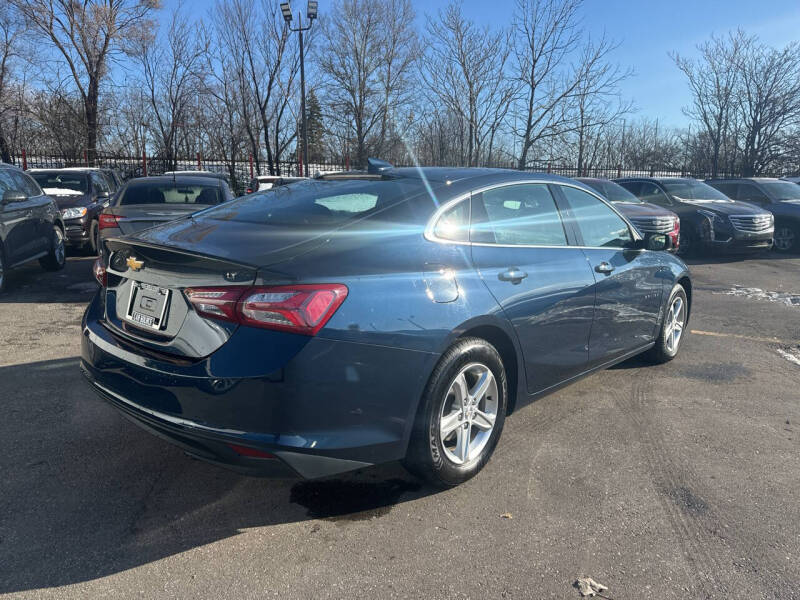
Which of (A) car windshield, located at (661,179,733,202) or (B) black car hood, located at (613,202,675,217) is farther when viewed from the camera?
(A) car windshield, located at (661,179,733,202)

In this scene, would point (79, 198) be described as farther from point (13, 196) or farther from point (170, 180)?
point (170, 180)

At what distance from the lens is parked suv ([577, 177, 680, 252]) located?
1095cm

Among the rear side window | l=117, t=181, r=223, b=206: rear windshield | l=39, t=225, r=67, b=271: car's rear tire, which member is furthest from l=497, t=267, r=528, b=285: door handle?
l=39, t=225, r=67, b=271: car's rear tire

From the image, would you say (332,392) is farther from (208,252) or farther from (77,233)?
(77,233)

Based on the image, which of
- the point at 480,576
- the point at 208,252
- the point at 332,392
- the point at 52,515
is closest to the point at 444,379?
the point at 332,392

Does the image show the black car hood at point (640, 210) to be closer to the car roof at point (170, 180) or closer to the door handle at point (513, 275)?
the car roof at point (170, 180)

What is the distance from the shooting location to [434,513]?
2787 millimetres

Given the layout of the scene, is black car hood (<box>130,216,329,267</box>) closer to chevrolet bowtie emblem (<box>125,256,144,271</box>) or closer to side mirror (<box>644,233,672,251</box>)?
chevrolet bowtie emblem (<box>125,256,144,271</box>)

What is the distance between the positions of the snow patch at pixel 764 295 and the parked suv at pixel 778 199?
19.4 feet

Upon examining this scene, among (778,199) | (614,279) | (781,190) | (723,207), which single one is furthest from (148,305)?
(781,190)

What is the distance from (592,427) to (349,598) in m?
2.18

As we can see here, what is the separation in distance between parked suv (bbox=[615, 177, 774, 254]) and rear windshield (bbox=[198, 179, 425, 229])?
10.9m

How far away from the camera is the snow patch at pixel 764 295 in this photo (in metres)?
8.27

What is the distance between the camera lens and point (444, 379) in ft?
8.99
